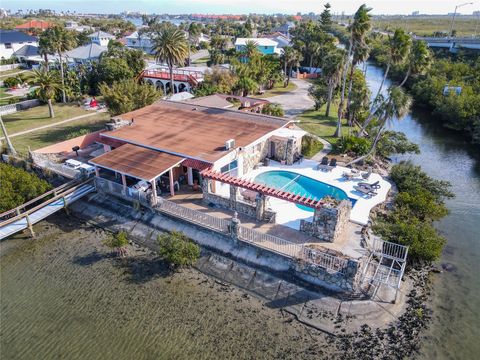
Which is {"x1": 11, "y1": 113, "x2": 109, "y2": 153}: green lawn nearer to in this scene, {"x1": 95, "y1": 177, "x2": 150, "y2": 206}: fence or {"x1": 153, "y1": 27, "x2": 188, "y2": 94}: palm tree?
{"x1": 153, "y1": 27, "x2": 188, "y2": 94}: palm tree

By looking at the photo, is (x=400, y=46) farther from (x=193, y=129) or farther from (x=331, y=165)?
(x=193, y=129)

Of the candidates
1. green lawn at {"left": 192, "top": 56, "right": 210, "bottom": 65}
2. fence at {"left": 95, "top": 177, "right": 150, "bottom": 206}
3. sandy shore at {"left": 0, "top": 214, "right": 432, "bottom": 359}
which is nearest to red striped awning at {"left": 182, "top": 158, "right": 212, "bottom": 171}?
fence at {"left": 95, "top": 177, "right": 150, "bottom": 206}

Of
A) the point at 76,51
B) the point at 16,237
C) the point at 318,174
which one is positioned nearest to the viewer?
the point at 16,237

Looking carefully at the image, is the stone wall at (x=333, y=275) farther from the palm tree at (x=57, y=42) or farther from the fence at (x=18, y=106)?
the fence at (x=18, y=106)

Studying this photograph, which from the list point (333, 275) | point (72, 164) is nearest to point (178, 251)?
point (333, 275)

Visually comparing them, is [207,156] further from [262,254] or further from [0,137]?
[0,137]

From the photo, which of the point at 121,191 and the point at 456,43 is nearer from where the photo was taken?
the point at 121,191

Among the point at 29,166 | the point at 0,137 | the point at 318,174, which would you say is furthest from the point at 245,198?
the point at 0,137
